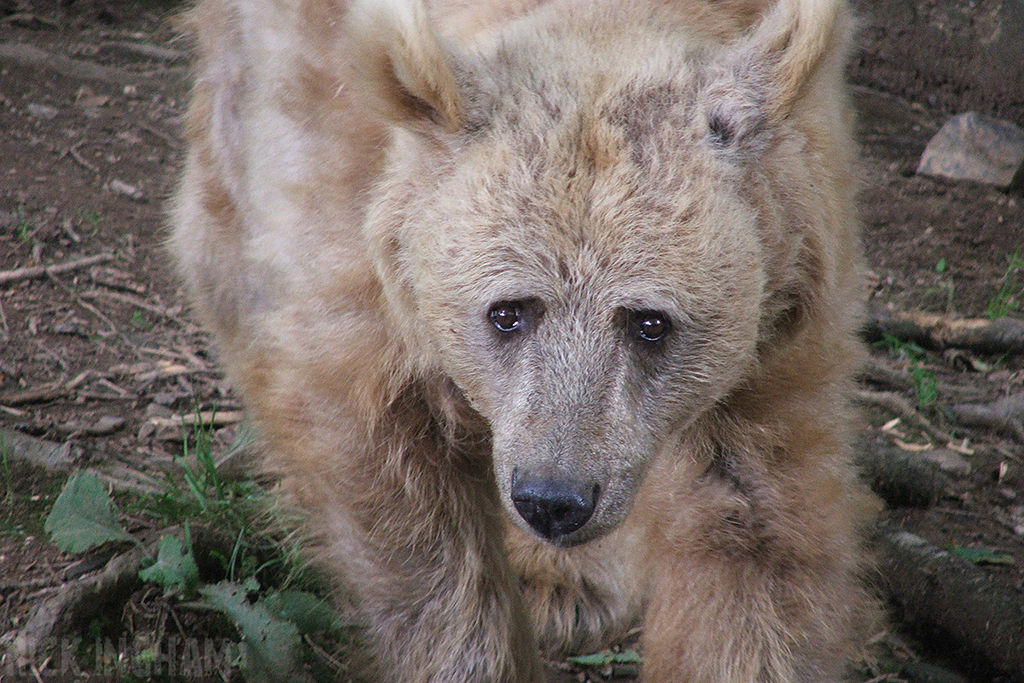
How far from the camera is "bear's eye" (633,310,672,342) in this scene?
8.84ft

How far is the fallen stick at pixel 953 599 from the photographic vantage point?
3.75 meters

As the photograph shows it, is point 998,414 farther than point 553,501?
Yes

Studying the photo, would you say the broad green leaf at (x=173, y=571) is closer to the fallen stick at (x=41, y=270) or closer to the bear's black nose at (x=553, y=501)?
the bear's black nose at (x=553, y=501)

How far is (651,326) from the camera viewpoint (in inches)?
107

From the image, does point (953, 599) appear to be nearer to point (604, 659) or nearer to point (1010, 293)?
point (604, 659)

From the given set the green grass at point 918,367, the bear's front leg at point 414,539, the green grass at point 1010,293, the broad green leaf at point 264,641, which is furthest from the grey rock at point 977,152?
the broad green leaf at point 264,641

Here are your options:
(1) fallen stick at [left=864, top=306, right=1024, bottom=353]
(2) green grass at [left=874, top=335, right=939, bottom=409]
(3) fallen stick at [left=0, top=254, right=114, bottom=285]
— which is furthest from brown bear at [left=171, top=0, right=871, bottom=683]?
(1) fallen stick at [left=864, top=306, right=1024, bottom=353]

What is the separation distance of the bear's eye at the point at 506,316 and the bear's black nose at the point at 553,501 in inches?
15.4

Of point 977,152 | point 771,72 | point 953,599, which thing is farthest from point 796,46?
point 977,152

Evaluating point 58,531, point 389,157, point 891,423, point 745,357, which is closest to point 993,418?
point 891,423

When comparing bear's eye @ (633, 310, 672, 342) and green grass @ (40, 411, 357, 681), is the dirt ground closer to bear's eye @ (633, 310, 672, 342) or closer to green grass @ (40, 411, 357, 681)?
green grass @ (40, 411, 357, 681)

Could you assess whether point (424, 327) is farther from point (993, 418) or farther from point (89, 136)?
point (89, 136)

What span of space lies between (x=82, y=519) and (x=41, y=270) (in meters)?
2.02

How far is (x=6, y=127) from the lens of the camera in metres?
6.17
